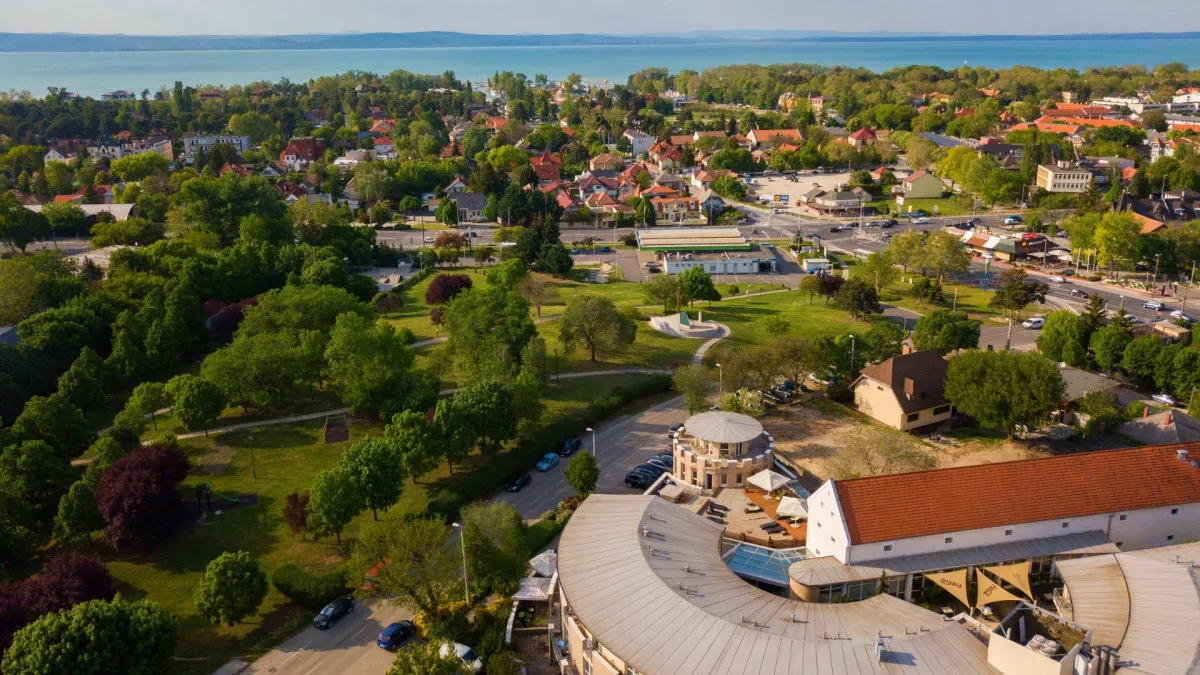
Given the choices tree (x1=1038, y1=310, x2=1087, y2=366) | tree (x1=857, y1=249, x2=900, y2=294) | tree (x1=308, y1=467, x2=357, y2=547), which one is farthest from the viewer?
tree (x1=857, y1=249, x2=900, y2=294)

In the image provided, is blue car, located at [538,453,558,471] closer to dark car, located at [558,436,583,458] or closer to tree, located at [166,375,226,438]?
dark car, located at [558,436,583,458]

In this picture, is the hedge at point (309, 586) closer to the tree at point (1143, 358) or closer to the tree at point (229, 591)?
the tree at point (229, 591)

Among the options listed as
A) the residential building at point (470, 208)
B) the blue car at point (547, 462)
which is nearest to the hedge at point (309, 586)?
the blue car at point (547, 462)

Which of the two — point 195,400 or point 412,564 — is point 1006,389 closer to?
point 412,564

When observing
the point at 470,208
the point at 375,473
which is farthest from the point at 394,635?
the point at 470,208

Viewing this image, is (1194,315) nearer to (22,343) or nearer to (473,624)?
(473,624)

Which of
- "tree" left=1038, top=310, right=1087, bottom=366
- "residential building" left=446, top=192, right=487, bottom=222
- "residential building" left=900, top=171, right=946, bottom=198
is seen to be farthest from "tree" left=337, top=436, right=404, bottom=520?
"residential building" left=900, top=171, right=946, bottom=198

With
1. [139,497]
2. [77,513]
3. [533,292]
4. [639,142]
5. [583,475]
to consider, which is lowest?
[77,513]
